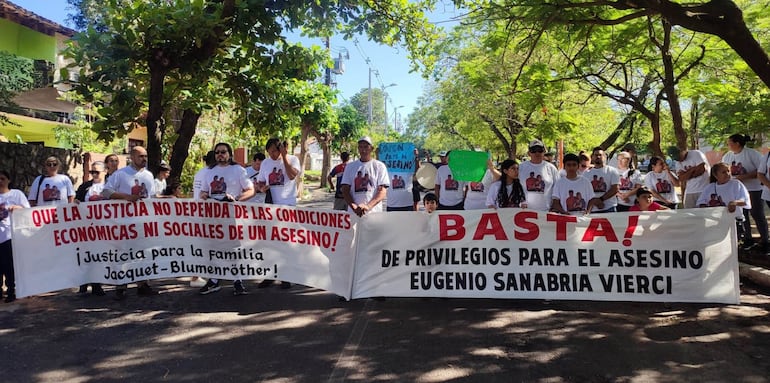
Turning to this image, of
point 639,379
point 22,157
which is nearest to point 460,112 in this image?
point 22,157

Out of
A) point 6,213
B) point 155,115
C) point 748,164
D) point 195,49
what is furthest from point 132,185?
point 748,164

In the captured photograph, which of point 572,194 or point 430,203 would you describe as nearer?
point 572,194

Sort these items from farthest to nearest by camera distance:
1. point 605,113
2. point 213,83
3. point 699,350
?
point 605,113 < point 213,83 < point 699,350

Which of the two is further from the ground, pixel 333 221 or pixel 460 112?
pixel 460 112

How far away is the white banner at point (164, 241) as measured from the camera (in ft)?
18.8

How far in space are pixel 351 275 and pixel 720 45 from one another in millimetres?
9154

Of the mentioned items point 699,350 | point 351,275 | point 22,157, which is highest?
point 22,157

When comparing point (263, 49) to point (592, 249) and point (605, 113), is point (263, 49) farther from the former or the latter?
point (605, 113)

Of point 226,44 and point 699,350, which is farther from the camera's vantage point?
point 226,44

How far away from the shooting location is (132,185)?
603 centimetres

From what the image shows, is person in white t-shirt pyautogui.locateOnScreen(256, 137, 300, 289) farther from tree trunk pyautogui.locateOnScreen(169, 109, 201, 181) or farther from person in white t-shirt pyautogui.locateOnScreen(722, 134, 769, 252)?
person in white t-shirt pyautogui.locateOnScreen(722, 134, 769, 252)

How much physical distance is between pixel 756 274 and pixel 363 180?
5046 millimetres

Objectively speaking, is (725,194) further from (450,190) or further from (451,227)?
(451,227)

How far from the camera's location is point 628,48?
396 inches
